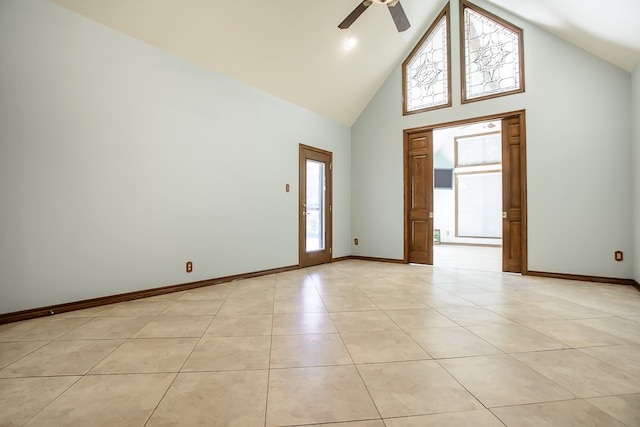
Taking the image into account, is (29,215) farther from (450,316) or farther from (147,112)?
(450,316)

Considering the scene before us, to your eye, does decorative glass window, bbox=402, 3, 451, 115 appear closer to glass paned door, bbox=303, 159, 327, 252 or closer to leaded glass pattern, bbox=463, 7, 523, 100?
Result: leaded glass pattern, bbox=463, 7, 523, 100

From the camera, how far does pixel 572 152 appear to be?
13.6 feet

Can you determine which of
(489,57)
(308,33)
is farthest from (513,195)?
(308,33)

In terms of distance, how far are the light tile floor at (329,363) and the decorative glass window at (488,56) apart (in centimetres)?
334

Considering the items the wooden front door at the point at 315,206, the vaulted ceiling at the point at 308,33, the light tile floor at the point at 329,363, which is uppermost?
the vaulted ceiling at the point at 308,33

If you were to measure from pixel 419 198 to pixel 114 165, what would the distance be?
4.64 metres

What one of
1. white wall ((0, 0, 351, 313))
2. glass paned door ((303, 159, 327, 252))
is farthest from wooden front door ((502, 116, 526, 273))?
white wall ((0, 0, 351, 313))

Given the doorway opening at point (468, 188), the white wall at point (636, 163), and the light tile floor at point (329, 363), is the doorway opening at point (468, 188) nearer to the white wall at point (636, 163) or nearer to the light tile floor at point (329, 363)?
the white wall at point (636, 163)

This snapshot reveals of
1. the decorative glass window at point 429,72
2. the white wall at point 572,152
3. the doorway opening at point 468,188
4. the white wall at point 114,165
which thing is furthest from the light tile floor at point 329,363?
the doorway opening at point 468,188

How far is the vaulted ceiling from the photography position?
3.11m

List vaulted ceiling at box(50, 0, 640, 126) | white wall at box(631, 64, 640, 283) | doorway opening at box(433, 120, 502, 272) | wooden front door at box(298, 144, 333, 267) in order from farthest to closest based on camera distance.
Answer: doorway opening at box(433, 120, 502, 272), wooden front door at box(298, 144, 333, 267), white wall at box(631, 64, 640, 283), vaulted ceiling at box(50, 0, 640, 126)

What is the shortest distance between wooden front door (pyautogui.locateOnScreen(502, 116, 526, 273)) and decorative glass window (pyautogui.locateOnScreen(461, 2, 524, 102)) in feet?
1.90

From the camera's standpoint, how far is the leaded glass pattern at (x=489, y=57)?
4.61m

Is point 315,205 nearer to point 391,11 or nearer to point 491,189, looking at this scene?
point 391,11
